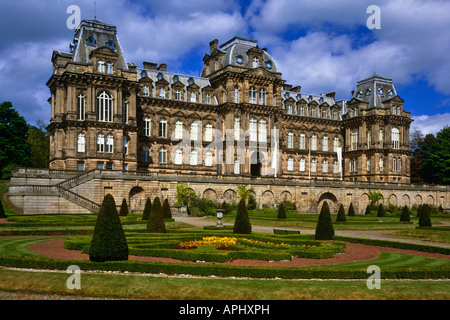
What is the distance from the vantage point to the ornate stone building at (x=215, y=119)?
A: 5603 cm

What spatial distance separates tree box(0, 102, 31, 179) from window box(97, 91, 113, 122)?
1674 cm

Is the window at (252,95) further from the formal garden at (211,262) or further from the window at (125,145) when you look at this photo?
the formal garden at (211,262)

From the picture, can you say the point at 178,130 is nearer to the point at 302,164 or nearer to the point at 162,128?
the point at 162,128

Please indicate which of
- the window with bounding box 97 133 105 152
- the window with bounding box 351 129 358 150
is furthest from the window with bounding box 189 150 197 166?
the window with bounding box 351 129 358 150

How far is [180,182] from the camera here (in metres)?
55.0

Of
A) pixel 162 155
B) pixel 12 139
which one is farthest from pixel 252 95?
pixel 12 139

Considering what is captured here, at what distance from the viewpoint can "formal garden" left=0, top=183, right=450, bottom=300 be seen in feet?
47.4

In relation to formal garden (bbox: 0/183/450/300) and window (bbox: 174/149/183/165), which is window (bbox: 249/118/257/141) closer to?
window (bbox: 174/149/183/165)

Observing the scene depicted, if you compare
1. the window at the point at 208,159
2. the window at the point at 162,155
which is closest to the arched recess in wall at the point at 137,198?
the window at the point at 162,155

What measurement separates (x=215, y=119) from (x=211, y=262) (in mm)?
52002

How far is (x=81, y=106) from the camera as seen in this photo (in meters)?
56.0
